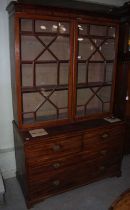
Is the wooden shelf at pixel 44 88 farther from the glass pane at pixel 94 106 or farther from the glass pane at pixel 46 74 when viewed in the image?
the glass pane at pixel 94 106

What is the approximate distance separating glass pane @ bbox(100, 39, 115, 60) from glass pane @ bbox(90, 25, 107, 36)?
118mm

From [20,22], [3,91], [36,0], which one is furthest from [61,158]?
[36,0]

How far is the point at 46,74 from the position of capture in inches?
79.0

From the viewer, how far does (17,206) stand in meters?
2.02

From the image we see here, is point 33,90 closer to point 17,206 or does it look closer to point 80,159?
point 80,159

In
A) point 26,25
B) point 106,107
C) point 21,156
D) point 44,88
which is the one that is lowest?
point 21,156

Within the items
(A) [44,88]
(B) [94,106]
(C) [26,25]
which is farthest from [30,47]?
(B) [94,106]

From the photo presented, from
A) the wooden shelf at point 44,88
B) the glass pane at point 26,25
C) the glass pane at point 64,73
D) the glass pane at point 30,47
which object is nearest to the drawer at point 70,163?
the wooden shelf at point 44,88

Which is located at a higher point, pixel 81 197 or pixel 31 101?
pixel 31 101

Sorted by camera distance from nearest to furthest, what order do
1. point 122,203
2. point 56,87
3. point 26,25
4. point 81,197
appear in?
point 122,203
point 26,25
point 56,87
point 81,197

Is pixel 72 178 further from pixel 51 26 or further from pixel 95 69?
pixel 51 26

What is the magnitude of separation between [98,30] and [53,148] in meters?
1.34

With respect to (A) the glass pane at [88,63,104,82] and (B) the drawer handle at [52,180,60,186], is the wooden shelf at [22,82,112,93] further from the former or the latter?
(B) the drawer handle at [52,180,60,186]

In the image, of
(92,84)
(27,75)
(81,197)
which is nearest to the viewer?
(27,75)
